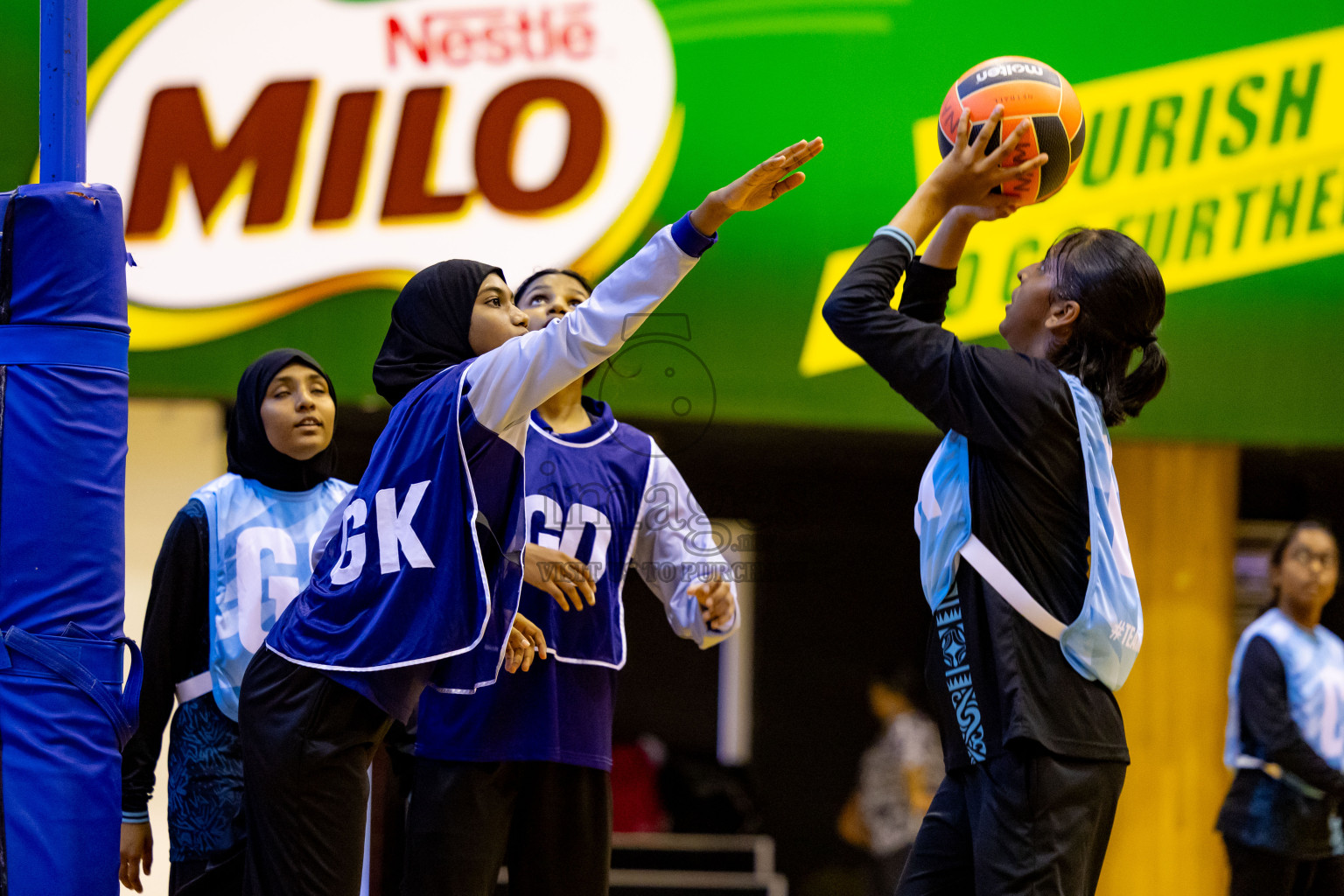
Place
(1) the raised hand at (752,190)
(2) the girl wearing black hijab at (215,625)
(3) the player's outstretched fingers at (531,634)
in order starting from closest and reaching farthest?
(1) the raised hand at (752,190), (3) the player's outstretched fingers at (531,634), (2) the girl wearing black hijab at (215,625)

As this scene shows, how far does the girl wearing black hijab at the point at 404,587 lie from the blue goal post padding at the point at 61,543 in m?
0.39

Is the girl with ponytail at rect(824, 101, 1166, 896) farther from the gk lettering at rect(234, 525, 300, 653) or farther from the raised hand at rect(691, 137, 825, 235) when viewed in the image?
the gk lettering at rect(234, 525, 300, 653)

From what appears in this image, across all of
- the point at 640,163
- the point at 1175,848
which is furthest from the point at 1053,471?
the point at 1175,848

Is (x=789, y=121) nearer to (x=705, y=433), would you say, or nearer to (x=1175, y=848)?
(x=705, y=433)

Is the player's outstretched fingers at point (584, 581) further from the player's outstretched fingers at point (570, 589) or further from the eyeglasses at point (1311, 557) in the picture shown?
the eyeglasses at point (1311, 557)

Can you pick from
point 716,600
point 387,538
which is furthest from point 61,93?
point 716,600

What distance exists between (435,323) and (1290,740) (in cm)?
358

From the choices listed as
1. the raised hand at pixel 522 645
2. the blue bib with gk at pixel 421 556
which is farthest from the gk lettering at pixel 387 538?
the raised hand at pixel 522 645

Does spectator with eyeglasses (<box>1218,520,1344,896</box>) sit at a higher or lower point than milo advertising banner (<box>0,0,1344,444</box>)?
lower

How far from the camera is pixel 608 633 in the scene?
3707 millimetres

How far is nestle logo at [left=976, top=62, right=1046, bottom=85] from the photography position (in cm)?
306

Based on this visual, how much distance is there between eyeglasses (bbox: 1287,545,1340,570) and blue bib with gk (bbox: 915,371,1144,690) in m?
2.97

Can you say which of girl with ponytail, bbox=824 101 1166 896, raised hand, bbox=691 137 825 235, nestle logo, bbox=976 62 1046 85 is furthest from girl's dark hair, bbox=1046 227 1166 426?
raised hand, bbox=691 137 825 235

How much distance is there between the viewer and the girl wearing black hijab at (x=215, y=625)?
3.73 m
